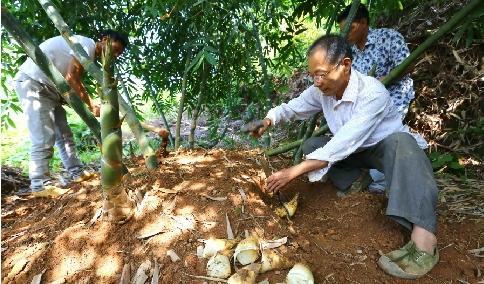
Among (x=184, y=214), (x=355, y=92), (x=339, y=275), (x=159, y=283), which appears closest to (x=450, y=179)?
(x=355, y=92)

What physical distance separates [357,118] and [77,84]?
7.57 ft

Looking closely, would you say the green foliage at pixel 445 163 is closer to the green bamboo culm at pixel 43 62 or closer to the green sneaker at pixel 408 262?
the green sneaker at pixel 408 262

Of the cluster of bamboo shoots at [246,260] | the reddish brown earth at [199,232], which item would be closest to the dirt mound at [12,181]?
the reddish brown earth at [199,232]

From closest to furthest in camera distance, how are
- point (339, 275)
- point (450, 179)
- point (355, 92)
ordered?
point (339, 275)
point (355, 92)
point (450, 179)

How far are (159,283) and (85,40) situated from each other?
7.98 feet

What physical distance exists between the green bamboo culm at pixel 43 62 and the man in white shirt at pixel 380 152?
3.49ft

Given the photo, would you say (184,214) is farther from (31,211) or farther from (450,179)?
(450,179)

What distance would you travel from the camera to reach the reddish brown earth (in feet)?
5.88

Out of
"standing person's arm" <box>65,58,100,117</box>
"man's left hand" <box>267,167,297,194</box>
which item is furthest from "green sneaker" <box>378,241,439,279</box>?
"standing person's arm" <box>65,58,100,117</box>

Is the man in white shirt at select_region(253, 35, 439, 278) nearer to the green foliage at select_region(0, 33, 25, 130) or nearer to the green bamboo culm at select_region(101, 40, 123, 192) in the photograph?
the green bamboo culm at select_region(101, 40, 123, 192)

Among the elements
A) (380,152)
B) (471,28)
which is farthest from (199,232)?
(471,28)

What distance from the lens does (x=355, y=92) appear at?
2.28 metres

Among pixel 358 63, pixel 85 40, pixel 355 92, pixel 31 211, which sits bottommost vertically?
pixel 31 211

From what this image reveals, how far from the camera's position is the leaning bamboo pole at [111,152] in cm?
159
